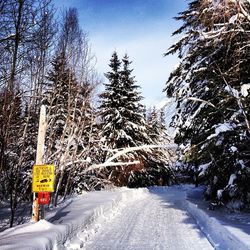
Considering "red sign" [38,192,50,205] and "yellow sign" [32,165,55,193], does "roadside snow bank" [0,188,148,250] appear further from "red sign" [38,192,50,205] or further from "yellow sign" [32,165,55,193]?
"yellow sign" [32,165,55,193]

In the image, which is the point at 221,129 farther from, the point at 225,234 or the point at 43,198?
the point at 43,198

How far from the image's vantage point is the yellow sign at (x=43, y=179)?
8.70 metres

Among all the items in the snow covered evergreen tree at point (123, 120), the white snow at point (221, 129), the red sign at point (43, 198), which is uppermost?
the snow covered evergreen tree at point (123, 120)

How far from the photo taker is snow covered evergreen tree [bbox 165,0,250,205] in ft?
35.7

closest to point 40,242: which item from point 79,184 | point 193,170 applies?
point 193,170

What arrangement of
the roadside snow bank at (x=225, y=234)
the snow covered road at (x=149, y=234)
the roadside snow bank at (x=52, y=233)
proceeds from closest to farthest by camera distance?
the roadside snow bank at (x=52, y=233) < the roadside snow bank at (x=225, y=234) < the snow covered road at (x=149, y=234)

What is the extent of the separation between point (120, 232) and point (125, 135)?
681 inches

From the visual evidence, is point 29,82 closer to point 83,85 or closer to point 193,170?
point 83,85

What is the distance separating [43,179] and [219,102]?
6.11 meters

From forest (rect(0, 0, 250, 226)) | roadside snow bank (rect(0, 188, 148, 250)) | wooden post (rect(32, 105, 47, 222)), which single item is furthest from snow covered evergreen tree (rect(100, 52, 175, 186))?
wooden post (rect(32, 105, 47, 222))

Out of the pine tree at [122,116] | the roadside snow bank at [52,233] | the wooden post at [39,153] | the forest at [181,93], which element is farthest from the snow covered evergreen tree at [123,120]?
the wooden post at [39,153]

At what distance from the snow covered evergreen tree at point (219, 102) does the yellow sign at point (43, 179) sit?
467 cm

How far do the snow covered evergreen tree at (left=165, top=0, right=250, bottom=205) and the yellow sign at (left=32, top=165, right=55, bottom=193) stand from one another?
4671mm

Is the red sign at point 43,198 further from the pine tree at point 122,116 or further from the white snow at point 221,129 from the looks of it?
the pine tree at point 122,116
